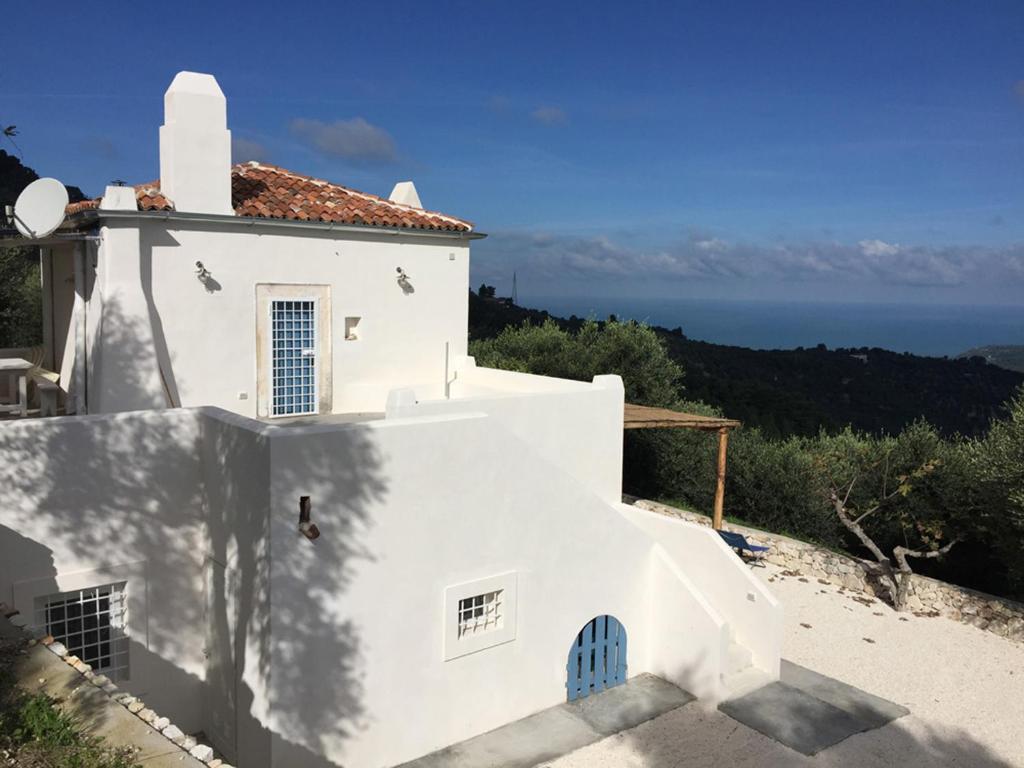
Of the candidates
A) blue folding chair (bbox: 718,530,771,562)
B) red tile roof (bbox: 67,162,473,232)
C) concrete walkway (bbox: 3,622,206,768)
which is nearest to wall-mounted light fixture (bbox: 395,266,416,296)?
red tile roof (bbox: 67,162,473,232)

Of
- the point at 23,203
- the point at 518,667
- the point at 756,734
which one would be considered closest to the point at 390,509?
the point at 518,667

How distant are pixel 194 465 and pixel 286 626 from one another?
2.58 metres

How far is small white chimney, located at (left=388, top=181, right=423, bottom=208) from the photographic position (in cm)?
1895

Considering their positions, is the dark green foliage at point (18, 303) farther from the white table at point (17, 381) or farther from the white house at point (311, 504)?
the white table at point (17, 381)

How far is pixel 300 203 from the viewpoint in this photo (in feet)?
50.4

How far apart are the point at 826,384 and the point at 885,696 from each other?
53225mm

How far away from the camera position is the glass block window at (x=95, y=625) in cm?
A: 964

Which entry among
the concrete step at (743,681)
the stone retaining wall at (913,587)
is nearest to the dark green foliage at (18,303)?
the stone retaining wall at (913,587)

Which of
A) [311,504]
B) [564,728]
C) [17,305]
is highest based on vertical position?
[17,305]

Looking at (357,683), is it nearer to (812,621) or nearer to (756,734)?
(756,734)

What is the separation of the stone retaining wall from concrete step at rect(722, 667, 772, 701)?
20.1ft

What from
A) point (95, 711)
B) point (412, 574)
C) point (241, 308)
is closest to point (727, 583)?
point (412, 574)

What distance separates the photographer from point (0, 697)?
6.11 meters

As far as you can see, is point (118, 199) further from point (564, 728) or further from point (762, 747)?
point (762, 747)
